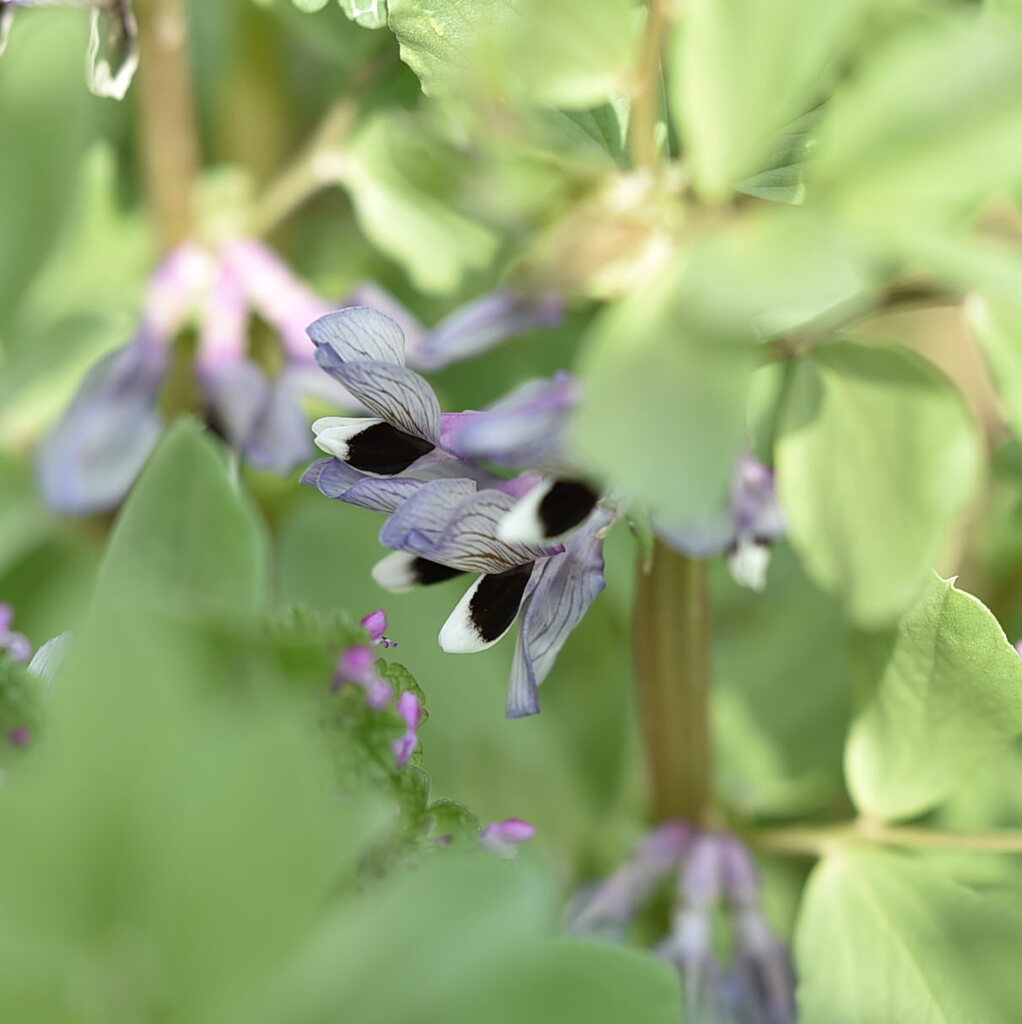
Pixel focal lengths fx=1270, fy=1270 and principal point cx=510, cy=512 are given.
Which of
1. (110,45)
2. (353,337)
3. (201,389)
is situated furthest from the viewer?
(201,389)

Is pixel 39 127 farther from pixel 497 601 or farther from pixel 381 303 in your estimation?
pixel 497 601

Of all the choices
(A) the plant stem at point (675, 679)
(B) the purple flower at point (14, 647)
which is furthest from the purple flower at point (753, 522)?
(B) the purple flower at point (14, 647)

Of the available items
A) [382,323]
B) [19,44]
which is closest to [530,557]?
[382,323]

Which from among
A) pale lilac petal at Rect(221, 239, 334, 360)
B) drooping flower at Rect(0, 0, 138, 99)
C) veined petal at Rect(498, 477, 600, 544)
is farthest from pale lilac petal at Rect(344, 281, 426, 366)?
veined petal at Rect(498, 477, 600, 544)

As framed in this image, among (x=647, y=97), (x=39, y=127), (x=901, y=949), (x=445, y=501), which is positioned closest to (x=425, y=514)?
(x=445, y=501)

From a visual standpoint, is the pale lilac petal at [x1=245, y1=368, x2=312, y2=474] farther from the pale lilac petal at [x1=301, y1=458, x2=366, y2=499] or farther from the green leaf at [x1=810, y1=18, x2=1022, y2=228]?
the green leaf at [x1=810, y1=18, x2=1022, y2=228]

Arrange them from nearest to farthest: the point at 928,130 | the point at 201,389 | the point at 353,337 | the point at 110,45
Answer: the point at 928,130
the point at 353,337
the point at 110,45
the point at 201,389

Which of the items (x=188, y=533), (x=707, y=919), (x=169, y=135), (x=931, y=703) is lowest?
(x=707, y=919)
